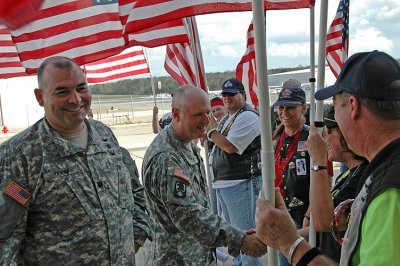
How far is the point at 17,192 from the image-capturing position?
2.10 m

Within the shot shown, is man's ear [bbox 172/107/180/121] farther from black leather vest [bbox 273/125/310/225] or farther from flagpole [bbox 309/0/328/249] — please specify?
Result: black leather vest [bbox 273/125/310/225]

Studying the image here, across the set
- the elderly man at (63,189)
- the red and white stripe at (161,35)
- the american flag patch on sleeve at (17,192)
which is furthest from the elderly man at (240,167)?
the american flag patch on sleeve at (17,192)

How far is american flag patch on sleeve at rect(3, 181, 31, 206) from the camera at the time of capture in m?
2.08

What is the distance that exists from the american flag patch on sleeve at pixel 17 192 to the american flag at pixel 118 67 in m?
6.16

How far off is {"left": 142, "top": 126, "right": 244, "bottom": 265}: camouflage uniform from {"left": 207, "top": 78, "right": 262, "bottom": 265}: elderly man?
1663mm

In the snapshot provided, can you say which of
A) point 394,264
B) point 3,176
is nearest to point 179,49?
point 3,176

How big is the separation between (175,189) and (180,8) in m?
1.31

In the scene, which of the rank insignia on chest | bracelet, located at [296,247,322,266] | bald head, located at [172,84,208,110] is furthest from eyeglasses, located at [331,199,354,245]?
bald head, located at [172,84,208,110]

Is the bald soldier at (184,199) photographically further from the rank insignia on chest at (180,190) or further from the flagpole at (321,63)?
the flagpole at (321,63)

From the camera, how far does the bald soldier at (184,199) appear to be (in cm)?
262

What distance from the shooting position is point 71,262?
7.30 feet

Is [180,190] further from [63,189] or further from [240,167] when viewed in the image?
[240,167]

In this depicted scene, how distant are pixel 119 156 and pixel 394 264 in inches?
71.9

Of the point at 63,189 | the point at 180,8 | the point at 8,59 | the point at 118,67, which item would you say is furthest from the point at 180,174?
the point at 118,67
